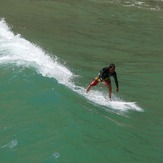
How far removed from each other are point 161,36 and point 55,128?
26376 millimetres

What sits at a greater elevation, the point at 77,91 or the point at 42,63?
the point at 42,63

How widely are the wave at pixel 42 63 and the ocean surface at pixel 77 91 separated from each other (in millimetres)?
55

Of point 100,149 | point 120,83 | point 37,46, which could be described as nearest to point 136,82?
point 120,83

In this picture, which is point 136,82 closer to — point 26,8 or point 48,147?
point 48,147

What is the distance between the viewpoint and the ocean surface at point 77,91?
56.5 ft

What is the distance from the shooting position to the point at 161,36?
42.3m

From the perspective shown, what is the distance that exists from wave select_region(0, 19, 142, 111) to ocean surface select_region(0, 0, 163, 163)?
0.06 meters

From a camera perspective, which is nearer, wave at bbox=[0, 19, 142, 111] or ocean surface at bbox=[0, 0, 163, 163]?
ocean surface at bbox=[0, 0, 163, 163]

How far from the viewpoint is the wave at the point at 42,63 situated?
77.0ft

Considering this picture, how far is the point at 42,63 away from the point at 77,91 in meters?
4.45

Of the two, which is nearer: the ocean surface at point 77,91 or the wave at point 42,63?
the ocean surface at point 77,91

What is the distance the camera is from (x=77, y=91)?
24062mm

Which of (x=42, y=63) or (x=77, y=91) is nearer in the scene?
(x=77, y=91)

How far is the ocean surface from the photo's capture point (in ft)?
56.5
